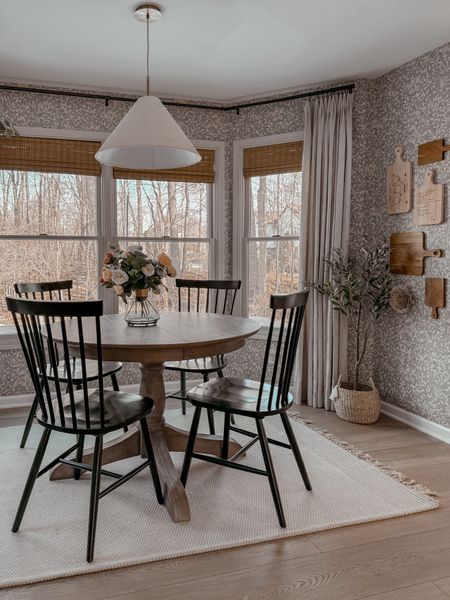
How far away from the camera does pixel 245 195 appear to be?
437 centimetres

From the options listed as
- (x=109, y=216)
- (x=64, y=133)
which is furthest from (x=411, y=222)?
(x=64, y=133)

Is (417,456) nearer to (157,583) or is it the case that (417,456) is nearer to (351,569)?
(351,569)

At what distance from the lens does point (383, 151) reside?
12.4 feet

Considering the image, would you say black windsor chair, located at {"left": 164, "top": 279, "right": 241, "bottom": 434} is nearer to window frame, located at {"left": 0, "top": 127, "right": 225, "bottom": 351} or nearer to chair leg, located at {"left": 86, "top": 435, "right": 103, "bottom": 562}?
window frame, located at {"left": 0, "top": 127, "right": 225, "bottom": 351}

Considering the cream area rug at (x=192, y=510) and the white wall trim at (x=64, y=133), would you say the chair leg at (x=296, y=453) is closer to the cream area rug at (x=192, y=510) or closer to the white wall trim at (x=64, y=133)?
the cream area rug at (x=192, y=510)

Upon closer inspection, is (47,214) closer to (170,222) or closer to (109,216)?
(109,216)

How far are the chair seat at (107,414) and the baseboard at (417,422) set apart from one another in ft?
6.62

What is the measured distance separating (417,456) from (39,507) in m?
2.11

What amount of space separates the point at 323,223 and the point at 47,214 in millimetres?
2149

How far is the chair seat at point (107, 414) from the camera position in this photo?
203 cm

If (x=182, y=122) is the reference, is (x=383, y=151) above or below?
below

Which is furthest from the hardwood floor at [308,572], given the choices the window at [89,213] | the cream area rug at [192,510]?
the window at [89,213]

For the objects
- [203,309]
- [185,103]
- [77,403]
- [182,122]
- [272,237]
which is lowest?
[77,403]

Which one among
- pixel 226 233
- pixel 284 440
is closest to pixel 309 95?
pixel 226 233
